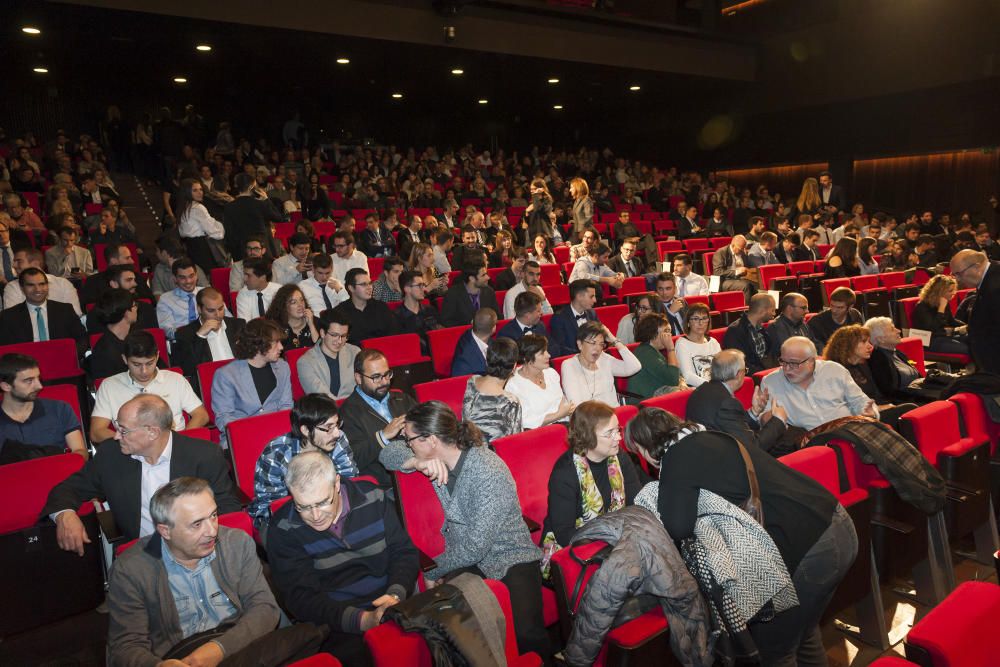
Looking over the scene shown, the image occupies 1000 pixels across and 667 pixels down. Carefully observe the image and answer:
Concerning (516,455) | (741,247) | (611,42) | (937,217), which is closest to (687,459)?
(516,455)

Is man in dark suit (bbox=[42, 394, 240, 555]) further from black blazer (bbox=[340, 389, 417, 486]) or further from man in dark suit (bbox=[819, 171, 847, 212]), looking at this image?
man in dark suit (bbox=[819, 171, 847, 212])

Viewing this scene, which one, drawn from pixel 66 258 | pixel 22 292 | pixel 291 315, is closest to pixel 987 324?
pixel 291 315

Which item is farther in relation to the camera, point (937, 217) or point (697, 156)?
point (697, 156)

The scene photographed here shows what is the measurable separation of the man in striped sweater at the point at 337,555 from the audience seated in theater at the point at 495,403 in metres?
0.90

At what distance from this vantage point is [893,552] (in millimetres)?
2783

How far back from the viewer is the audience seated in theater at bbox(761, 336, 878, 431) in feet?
11.5

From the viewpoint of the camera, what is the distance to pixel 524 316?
4.71 meters

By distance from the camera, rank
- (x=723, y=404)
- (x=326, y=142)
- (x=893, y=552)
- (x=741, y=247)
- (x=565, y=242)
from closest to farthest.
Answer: (x=893, y=552), (x=723, y=404), (x=741, y=247), (x=565, y=242), (x=326, y=142)

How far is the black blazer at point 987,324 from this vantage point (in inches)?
159

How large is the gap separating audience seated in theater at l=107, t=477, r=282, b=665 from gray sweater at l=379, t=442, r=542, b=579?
64 cm

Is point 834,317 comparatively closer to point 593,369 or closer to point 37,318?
point 593,369

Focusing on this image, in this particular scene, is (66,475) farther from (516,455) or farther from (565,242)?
(565,242)

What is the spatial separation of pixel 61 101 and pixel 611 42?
37.6 feet

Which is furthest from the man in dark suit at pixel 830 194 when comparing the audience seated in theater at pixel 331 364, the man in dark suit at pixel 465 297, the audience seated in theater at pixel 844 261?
the audience seated in theater at pixel 331 364
